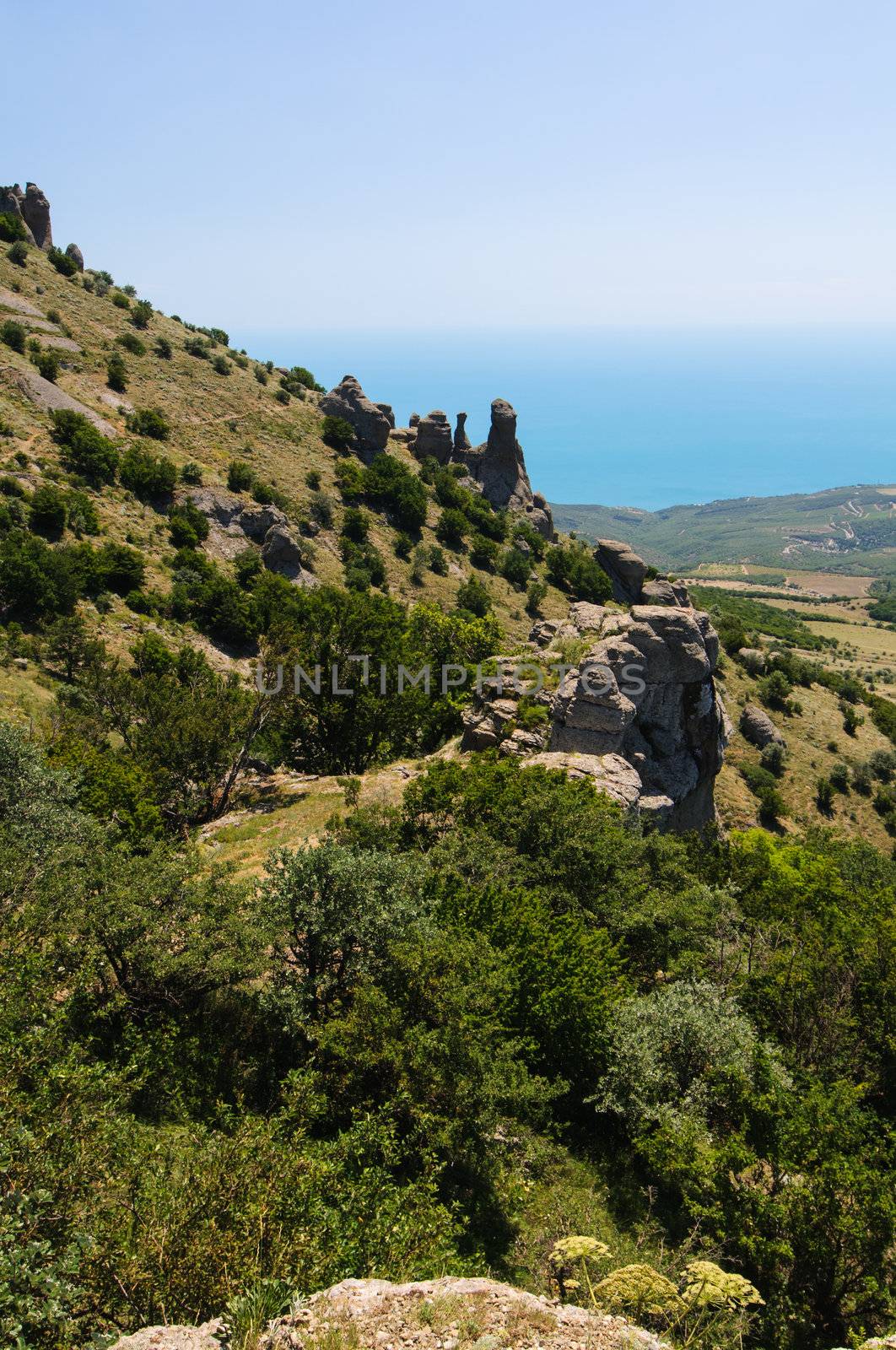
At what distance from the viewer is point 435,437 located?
79.5 meters

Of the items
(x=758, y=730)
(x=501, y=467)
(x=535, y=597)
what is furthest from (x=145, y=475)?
(x=758, y=730)

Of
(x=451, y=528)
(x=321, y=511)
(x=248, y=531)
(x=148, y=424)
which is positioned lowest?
(x=248, y=531)

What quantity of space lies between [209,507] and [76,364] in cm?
1703

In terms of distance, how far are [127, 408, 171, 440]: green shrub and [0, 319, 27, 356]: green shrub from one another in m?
8.67

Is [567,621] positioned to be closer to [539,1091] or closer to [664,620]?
[664,620]

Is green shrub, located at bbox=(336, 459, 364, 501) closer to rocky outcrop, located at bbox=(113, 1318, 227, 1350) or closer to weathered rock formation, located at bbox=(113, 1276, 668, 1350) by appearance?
weathered rock formation, located at bbox=(113, 1276, 668, 1350)

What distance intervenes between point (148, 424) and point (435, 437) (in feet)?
106

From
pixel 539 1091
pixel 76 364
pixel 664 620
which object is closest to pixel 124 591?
pixel 76 364

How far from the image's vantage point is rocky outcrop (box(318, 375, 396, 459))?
7369cm

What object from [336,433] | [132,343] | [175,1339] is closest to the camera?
[175,1339]

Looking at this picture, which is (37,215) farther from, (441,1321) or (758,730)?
(441,1321)

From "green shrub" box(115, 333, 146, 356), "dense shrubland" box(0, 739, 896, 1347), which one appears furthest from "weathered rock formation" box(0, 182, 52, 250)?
"dense shrubland" box(0, 739, 896, 1347)

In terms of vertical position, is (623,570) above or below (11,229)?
below

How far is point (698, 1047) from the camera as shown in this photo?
1380 centimetres
